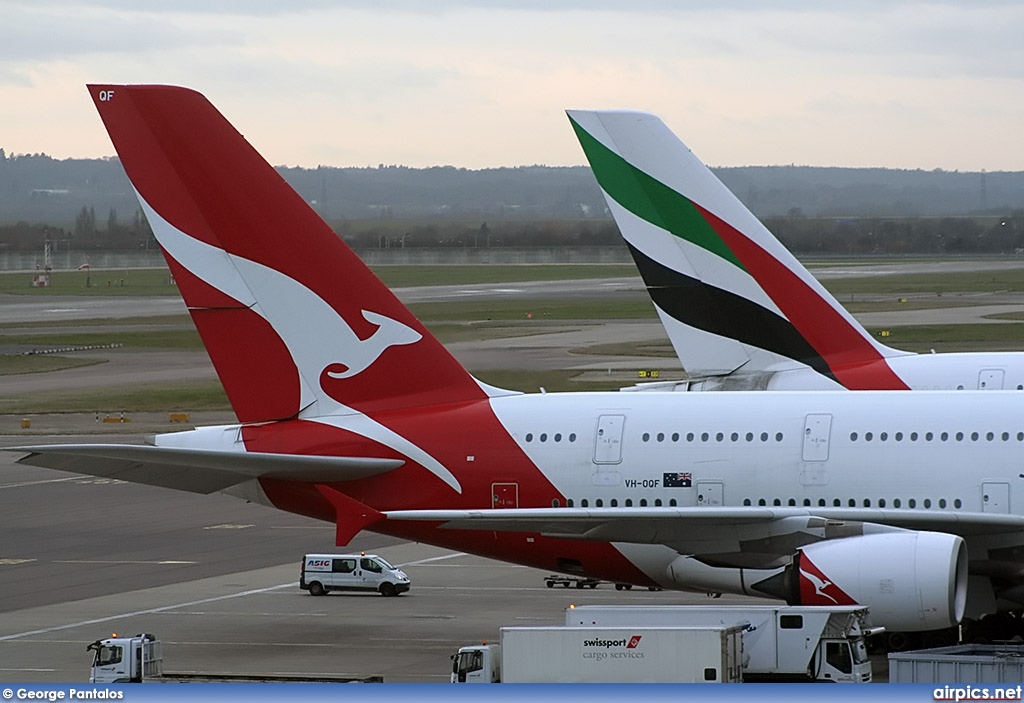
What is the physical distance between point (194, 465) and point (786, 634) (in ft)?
33.5

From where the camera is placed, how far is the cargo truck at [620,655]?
23.4 metres

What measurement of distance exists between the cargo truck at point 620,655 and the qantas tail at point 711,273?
12.6 meters

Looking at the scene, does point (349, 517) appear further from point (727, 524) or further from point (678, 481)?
point (727, 524)

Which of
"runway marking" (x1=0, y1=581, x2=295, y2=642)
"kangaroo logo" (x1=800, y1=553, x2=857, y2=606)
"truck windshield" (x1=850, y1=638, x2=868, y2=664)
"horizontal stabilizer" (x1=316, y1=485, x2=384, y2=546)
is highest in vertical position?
"horizontal stabilizer" (x1=316, y1=485, x2=384, y2=546)

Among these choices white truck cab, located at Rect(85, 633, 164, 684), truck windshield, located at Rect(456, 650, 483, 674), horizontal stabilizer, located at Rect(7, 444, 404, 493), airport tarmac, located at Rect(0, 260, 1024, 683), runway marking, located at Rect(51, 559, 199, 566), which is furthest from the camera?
runway marking, located at Rect(51, 559, 199, 566)

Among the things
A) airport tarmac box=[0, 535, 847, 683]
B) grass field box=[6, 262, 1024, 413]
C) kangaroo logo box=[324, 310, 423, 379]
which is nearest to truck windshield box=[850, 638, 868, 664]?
airport tarmac box=[0, 535, 847, 683]

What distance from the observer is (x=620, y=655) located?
929 inches

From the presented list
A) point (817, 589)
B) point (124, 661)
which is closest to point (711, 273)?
point (817, 589)

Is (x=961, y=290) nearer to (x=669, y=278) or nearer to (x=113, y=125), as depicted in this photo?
(x=669, y=278)

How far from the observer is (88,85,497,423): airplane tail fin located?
3052 cm

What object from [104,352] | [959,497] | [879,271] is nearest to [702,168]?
[959,497]

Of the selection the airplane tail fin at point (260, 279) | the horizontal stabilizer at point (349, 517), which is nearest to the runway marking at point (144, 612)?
the airplane tail fin at point (260, 279)

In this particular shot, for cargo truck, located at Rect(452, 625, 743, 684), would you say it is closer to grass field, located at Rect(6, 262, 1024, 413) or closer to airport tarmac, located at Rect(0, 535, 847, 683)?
airport tarmac, located at Rect(0, 535, 847, 683)

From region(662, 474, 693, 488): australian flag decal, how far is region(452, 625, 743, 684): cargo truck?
5196mm
